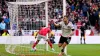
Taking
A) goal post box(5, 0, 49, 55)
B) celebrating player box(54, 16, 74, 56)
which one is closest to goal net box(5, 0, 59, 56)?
goal post box(5, 0, 49, 55)

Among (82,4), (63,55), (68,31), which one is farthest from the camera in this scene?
(82,4)

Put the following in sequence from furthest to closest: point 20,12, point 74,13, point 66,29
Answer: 1. point 74,13
2. point 20,12
3. point 66,29

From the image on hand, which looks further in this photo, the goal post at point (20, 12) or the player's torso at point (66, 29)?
the goal post at point (20, 12)

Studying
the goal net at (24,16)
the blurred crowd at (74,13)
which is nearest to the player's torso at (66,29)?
the goal net at (24,16)

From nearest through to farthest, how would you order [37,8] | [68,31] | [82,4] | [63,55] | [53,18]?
[68,31], [63,55], [37,8], [53,18], [82,4]

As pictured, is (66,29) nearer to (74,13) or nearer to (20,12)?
(20,12)

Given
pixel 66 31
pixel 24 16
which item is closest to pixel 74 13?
pixel 24 16

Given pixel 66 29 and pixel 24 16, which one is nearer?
pixel 66 29

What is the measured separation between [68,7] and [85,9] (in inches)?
66.7

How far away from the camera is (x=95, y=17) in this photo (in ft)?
129

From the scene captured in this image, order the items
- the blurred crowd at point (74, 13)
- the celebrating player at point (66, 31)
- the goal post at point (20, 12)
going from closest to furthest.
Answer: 1. the celebrating player at point (66, 31)
2. the goal post at point (20, 12)
3. the blurred crowd at point (74, 13)

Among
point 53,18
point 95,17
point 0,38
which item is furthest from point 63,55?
point 95,17

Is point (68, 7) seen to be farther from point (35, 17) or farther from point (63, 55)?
point (63, 55)

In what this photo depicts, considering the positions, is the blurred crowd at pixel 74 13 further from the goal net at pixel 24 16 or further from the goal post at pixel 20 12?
the goal post at pixel 20 12
